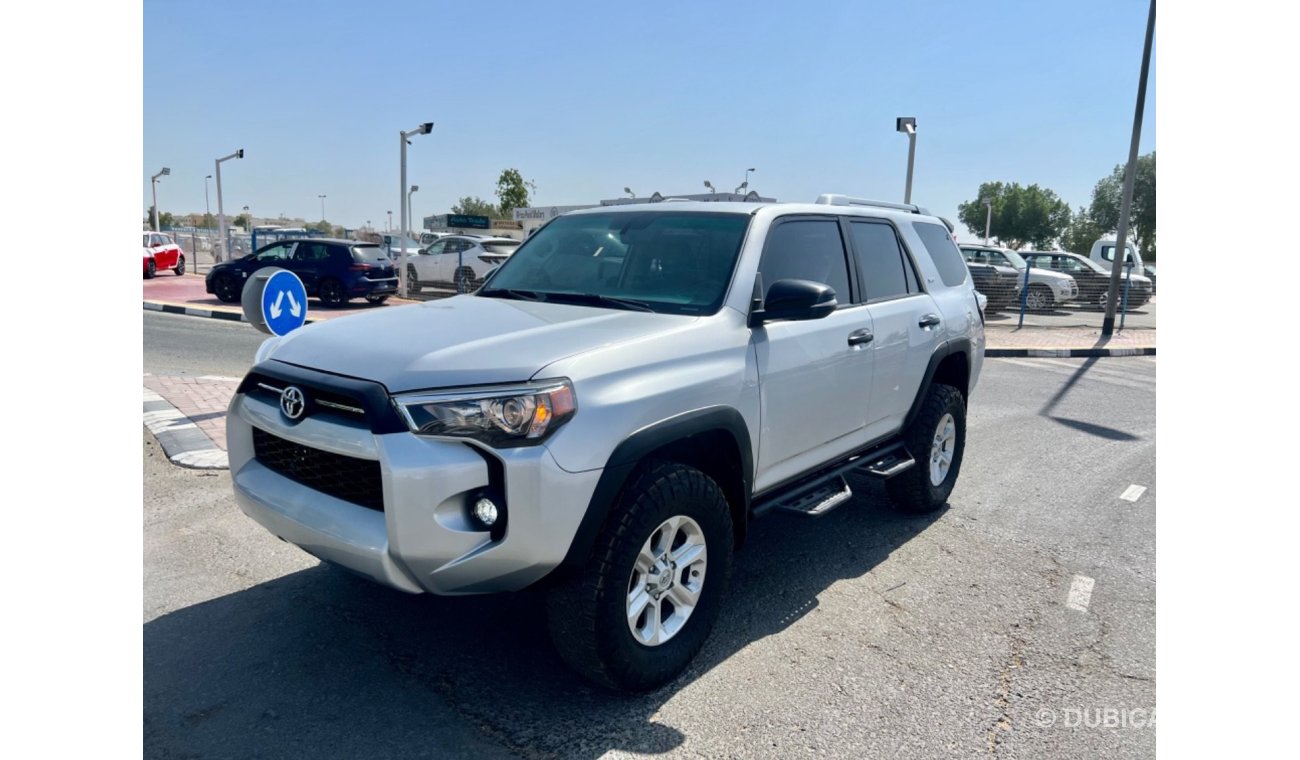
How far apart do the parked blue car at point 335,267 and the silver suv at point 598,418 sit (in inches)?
581

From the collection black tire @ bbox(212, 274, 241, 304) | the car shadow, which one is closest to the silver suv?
the car shadow

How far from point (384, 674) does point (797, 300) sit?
2112mm

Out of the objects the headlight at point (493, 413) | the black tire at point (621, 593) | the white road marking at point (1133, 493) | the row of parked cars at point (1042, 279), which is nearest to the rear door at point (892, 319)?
the black tire at point (621, 593)

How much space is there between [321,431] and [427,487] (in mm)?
510

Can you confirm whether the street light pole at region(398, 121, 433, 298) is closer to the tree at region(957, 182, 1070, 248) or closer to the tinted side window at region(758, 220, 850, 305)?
the tinted side window at region(758, 220, 850, 305)

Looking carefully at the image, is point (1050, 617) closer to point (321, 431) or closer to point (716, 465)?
point (716, 465)

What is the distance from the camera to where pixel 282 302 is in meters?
6.11

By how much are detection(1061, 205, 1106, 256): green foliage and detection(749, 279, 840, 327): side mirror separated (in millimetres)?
64779

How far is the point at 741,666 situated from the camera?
3.37 metres

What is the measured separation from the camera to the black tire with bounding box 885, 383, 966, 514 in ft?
16.5

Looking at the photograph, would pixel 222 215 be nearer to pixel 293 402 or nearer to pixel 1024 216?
pixel 293 402

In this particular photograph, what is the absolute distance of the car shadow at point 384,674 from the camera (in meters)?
2.81

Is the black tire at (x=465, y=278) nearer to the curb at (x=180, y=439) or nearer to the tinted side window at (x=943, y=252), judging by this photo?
the curb at (x=180, y=439)

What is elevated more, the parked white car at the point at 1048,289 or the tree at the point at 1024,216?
the tree at the point at 1024,216
